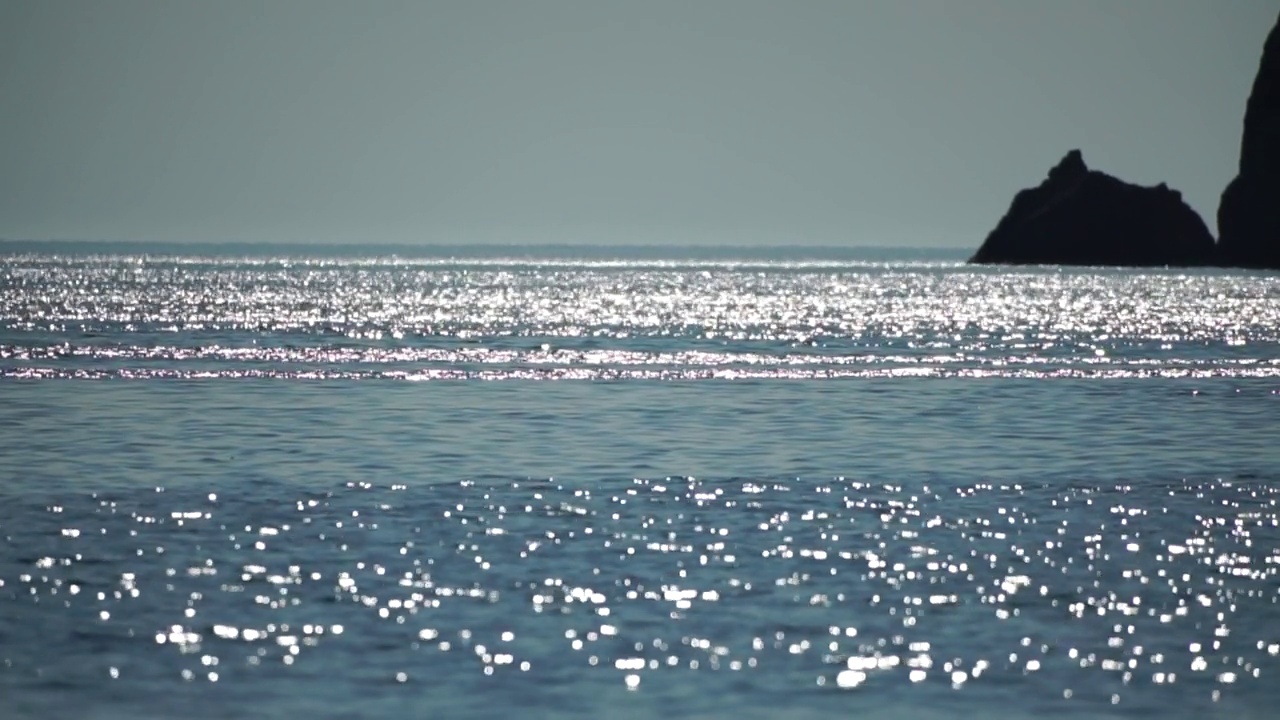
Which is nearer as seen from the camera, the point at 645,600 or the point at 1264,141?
the point at 645,600

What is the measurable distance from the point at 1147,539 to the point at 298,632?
12344mm

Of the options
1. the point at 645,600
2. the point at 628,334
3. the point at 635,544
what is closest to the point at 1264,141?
the point at 628,334

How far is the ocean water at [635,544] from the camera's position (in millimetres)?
17266

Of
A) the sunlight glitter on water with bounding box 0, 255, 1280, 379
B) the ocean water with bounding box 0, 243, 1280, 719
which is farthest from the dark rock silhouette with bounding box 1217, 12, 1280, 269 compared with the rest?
the ocean water with bounding box 0, 243, 1280, 719

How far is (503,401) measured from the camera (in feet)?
165

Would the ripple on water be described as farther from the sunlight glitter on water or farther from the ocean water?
the sunlight glitter on water

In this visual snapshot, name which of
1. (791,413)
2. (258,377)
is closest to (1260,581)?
(791,413)

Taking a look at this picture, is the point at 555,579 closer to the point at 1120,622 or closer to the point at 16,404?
the point at 1120,622

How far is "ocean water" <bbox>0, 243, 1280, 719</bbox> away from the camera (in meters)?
17.3

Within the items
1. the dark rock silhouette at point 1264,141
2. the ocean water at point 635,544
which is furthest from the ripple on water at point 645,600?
the dark rock silhouette at point 1264,141

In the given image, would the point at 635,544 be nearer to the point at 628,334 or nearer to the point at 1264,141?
the point at 628,334

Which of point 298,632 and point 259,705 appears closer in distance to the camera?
point 259,705

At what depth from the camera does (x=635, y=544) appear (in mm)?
25125

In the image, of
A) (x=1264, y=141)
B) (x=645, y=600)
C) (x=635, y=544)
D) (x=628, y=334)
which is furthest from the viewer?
(x=1264, y=141)
